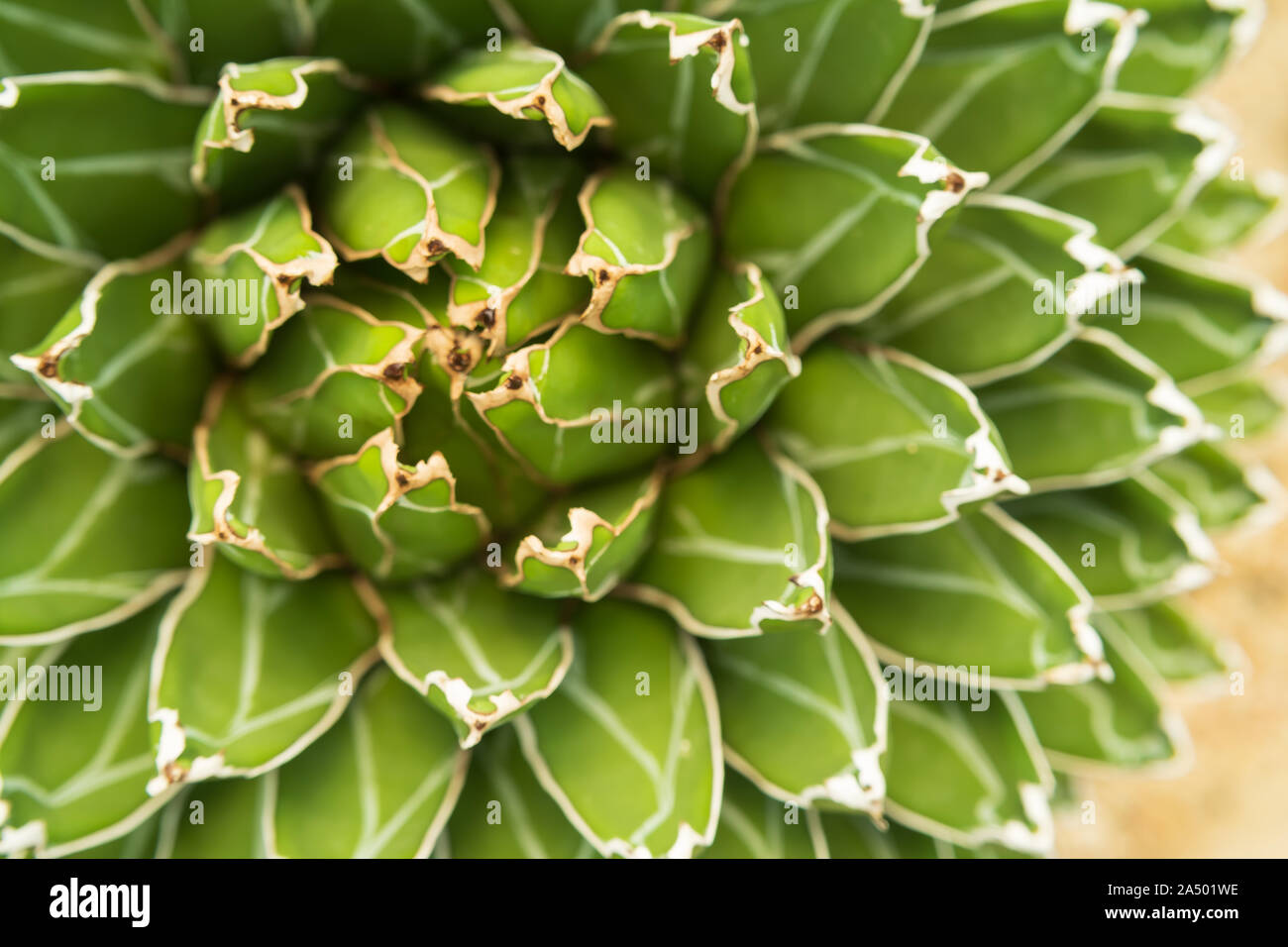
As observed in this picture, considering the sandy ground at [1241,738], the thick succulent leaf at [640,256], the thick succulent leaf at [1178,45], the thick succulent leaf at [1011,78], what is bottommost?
the sandy ground at [1241,738]

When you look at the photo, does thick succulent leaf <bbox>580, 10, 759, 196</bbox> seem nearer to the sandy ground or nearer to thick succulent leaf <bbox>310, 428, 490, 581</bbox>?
thick succulent leaf <bbox>310, 428, 490, 581</bbox>

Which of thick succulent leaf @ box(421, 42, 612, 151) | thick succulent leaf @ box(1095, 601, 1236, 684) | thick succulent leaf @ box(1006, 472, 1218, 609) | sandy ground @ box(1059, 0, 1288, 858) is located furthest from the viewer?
sandy ground @ box(1059, 0, 1288, 858)

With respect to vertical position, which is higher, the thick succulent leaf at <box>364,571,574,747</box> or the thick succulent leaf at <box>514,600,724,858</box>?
the thick succulent leaf at <box>364,571,574,747</box>

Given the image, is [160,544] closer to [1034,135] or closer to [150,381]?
[150,381]

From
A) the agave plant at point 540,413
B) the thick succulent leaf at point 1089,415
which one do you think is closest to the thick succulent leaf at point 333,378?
the agave plant at point 540,413

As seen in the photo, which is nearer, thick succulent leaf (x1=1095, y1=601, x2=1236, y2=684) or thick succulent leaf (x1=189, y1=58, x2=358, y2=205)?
thick succulent leaf (x1=189, y1=58, x2=358, y2=205)

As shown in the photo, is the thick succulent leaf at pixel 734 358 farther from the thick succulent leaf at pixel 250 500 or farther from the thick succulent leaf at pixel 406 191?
the thick succulent leaf at pixel 250 500

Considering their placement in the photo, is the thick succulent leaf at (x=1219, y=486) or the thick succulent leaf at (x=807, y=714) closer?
the thick succulent leaf at (x=807, y=714)

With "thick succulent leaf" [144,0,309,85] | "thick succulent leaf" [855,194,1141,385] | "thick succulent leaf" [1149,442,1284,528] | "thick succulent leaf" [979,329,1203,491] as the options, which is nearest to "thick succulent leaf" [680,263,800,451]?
"thick succulent leaf" [855,194,1141,385]

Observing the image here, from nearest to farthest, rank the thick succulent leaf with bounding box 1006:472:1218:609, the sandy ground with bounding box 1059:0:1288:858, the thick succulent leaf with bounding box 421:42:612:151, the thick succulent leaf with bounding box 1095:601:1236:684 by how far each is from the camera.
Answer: the thick succulent leaf with bounding box 421:42:612:151
the thick succulent leaf with bounding box 1006:472:1218:609
the thick succulent leaf with bounding box 1095:601:1236:684
the sandy ground with bounding box 1059:0:1288:858
